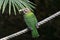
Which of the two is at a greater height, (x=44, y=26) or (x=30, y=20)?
(x=30, y=20)

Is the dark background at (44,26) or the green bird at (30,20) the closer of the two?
the green bird at (30,20)

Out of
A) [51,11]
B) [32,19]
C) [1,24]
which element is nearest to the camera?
[32,19]

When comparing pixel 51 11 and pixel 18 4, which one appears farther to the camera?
pixel 51 11

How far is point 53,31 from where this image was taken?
108 inches

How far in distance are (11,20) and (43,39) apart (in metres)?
0.57

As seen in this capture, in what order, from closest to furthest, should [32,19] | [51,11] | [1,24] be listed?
[32,19] < [51,11] < [1,24]

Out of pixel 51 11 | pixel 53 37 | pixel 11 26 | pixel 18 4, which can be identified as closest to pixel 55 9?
pixel 51 11

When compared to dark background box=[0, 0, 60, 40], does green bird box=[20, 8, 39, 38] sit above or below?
above

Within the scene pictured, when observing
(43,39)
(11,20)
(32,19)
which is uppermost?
(32,19)

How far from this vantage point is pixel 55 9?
8.94 feet

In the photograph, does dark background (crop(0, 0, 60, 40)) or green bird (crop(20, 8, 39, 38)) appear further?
dark background (crop(0, 0, 60, 40))

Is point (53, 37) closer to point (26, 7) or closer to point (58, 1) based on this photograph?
point (58, 1)

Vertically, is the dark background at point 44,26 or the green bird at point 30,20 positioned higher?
the green bird at point 30,20

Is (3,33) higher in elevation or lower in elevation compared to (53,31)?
higher
